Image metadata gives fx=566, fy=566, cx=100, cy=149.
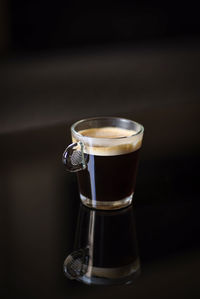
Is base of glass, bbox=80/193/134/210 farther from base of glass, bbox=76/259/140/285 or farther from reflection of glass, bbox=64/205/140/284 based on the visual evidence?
base of glass, bbox=76/259/140/285

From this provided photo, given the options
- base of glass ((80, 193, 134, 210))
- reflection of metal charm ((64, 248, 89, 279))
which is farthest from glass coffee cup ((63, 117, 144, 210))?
reflection of metal charm ((64, 248, 89, 279))

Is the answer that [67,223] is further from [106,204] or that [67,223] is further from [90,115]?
[90,115]

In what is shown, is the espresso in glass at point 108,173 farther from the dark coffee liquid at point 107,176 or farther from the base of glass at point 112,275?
the base of glass at point 112,275

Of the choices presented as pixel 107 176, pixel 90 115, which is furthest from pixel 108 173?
pixel 90 115

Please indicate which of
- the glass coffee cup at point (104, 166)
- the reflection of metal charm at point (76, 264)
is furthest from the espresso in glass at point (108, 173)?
the reflection of metal charm at point (76, 264)
